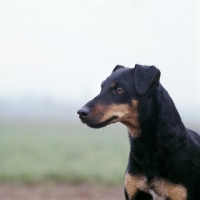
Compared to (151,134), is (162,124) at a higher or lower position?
higher

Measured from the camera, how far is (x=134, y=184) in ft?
21.0

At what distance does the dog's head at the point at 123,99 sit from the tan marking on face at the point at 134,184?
1.82 feet

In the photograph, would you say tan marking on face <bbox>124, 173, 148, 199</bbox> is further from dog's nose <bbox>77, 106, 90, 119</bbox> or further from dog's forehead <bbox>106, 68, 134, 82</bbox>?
dog's forehead <bbox>106, 68, 134, 82</bbox>

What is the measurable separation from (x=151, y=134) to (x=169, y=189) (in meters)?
0.69

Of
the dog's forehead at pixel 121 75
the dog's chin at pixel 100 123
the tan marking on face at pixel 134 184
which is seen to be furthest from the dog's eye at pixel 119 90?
the tan marking on face at pixel 134 184

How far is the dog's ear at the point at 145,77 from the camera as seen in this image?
6211 millimetres

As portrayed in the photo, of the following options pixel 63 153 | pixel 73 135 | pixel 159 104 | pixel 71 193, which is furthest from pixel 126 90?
pixel 73 135

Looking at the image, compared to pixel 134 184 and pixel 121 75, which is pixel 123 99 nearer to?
pixel 121 75

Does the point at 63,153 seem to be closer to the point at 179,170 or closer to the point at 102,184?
the point at 102,184

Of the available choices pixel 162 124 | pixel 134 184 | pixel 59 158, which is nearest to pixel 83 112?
pixel 162 124

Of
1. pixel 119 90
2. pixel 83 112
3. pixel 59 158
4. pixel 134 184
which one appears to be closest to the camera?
pixel 83 112

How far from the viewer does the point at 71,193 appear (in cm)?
1263

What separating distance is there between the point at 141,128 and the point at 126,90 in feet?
1.68

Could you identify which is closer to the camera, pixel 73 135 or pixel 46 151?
pixel 46 151
